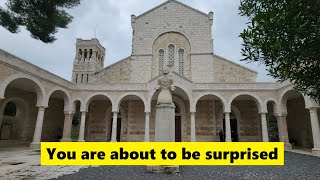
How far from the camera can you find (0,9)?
6.27 metres

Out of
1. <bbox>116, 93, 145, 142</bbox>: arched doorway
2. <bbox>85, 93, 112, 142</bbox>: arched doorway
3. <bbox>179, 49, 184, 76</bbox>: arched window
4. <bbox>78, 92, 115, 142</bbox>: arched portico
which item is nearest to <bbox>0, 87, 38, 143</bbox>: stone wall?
<bbox>78, 92, 115, 142</bbox>: arched portico

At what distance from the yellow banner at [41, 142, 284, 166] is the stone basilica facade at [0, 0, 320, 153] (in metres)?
6.85

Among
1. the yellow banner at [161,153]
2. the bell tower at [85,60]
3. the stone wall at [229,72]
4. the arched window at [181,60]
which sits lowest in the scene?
the yellow banner at [161,153]

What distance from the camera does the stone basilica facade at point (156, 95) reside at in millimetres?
15030

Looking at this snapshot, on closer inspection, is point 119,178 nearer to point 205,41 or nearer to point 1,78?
point 1,78

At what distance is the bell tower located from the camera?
1316 inches

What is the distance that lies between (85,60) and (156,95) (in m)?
22.6

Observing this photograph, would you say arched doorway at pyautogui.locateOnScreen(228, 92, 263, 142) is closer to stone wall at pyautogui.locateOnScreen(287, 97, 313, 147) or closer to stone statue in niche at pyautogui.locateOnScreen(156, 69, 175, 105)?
stone wall at pyautogui.locateOnScreen(287, 97, 313, 147)

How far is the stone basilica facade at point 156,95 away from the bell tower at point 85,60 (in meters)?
12.8

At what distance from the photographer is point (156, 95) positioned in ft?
56.3

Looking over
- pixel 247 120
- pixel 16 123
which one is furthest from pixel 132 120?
pixel 247 120

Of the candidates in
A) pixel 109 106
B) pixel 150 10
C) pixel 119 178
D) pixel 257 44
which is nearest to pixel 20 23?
pixel 119 178

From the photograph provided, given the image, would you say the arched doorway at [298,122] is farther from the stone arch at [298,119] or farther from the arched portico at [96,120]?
the arched portico at [96,120]

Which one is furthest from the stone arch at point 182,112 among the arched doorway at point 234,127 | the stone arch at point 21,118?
the stone arch at point 21,118
